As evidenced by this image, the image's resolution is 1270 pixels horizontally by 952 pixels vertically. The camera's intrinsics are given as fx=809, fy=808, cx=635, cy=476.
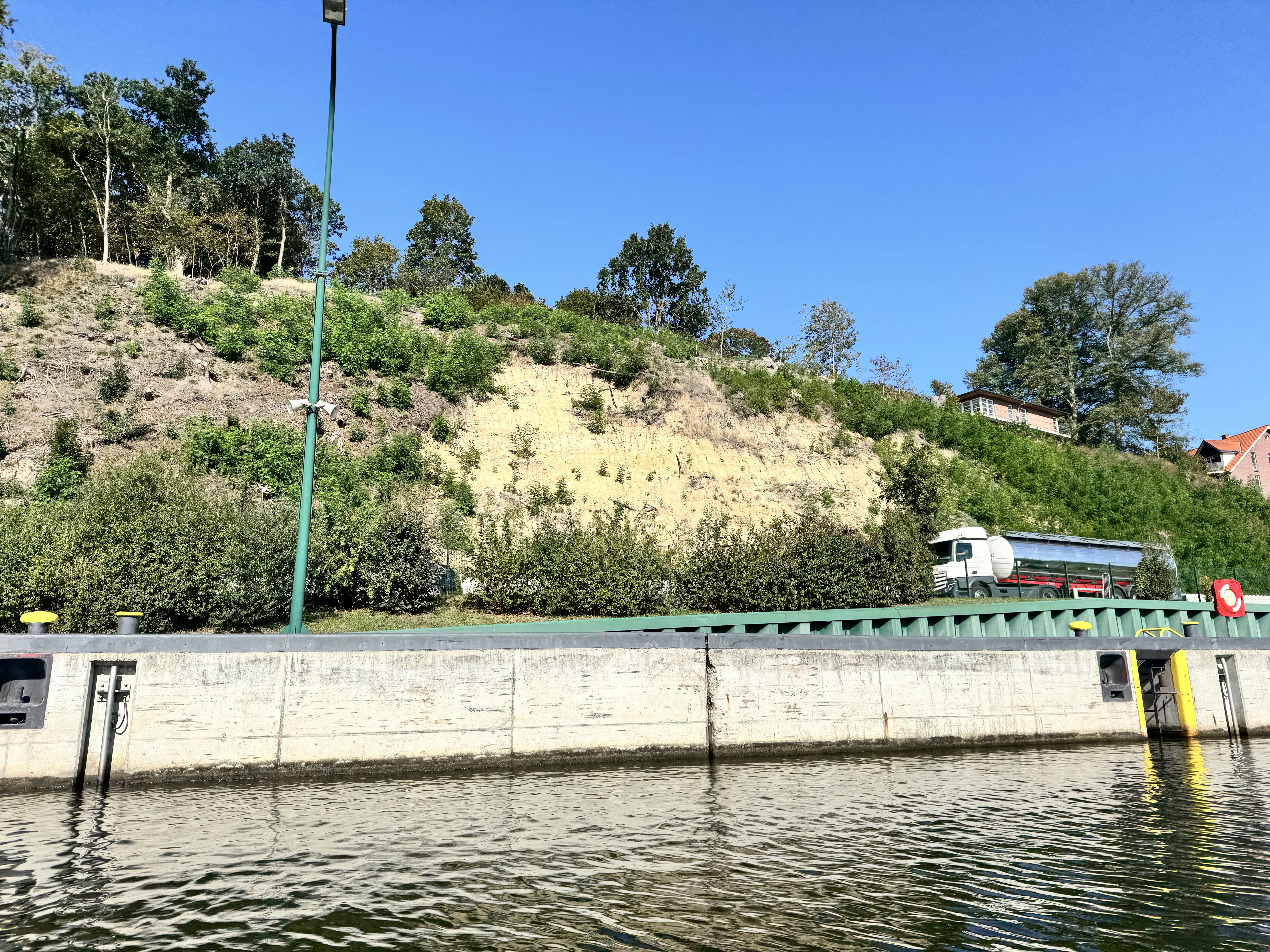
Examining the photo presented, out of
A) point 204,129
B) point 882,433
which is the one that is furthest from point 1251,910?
point 204,129

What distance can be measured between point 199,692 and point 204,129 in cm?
6758

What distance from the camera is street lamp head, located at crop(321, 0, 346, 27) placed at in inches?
588

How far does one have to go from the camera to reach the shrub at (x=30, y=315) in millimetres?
40688

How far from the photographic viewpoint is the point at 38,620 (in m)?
13.9

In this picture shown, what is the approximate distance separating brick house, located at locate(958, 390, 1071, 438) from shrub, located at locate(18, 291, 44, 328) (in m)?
61.2

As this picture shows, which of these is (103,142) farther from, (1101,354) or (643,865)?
(1101,354)

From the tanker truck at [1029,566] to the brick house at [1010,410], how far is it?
29.1 metres

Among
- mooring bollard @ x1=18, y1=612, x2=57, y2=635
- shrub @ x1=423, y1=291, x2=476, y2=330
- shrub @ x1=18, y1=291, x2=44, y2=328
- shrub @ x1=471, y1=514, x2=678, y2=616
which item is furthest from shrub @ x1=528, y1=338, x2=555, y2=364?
mooring bollard @ x1=18, y1=612, x2=57, y2=635

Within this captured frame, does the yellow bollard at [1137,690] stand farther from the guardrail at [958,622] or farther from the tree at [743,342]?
the tree at [743,342]

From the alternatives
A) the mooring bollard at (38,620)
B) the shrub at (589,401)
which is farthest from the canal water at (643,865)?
the shrub at (589,401)

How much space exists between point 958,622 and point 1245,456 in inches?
2713

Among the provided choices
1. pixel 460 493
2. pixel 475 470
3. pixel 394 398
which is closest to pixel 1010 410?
pixel 475 470

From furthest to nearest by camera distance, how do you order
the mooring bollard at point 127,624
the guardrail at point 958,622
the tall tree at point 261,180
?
the tall tree at point 261,180 → the guardrail at point 958,622 → the mooring bollard at point 127,624

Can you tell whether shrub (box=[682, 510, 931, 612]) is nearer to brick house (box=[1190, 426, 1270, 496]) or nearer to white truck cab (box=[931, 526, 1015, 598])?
white truck cab (box=[931, 526, 1015, 598])
